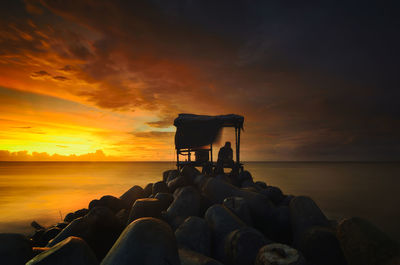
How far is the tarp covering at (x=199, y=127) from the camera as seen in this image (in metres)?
14.3

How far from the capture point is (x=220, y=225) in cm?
416

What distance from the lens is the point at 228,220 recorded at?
4.24 meters

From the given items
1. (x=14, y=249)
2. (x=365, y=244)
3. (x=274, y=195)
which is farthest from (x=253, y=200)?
(x=14, y=249)

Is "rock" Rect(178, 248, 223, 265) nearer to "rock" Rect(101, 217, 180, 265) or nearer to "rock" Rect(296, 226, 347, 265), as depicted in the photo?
"rock" Rect(101, 217, 180, 265)

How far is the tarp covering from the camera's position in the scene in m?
14.3

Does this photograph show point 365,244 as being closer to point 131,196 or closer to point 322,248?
point 322,248

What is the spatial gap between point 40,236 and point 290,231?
6143mm

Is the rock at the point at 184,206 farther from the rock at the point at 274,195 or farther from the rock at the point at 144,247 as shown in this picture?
the rock at the point at 274,195

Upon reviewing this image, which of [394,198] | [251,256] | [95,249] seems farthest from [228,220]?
[394,198]

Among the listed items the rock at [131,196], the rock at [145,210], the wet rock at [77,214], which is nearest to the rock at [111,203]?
the rock at [131,196]

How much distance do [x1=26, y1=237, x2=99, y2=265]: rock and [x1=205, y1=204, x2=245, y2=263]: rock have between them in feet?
6.72

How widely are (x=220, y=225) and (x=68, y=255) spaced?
2583 millimetres

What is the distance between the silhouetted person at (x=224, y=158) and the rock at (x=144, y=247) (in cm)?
1132

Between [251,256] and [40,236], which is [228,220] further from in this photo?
[40,236]
